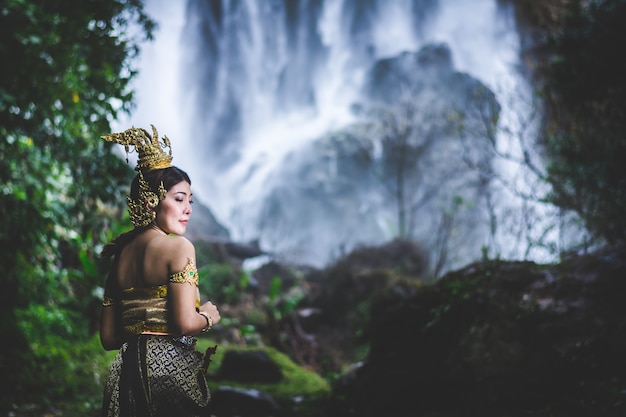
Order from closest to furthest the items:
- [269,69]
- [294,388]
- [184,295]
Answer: [184,295] → [294,388] → [269,69]

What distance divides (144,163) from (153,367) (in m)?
0.81

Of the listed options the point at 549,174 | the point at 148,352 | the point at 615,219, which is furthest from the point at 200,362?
the point at 549,174

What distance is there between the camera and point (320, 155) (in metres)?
35.2

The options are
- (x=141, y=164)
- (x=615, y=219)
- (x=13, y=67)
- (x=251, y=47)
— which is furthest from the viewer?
(x=251, y=47)

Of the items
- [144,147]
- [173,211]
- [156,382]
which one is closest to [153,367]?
[156,382]

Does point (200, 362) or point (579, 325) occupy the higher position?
point (579, 325)

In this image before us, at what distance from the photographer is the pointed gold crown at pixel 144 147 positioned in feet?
5.73

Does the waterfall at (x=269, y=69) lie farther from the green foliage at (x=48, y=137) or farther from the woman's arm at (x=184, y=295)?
the woman's arm at (x=184, y=295)

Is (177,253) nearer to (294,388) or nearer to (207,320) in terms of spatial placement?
(207,320)

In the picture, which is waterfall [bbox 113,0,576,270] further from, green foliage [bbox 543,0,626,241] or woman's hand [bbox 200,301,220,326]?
woman's hand [bbox 200,301,220,326]

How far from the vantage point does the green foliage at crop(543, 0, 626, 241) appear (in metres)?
7.80

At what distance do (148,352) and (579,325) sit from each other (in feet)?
10.6

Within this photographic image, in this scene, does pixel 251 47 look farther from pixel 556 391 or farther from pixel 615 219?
pixel 556 391

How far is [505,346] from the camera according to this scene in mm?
3533
